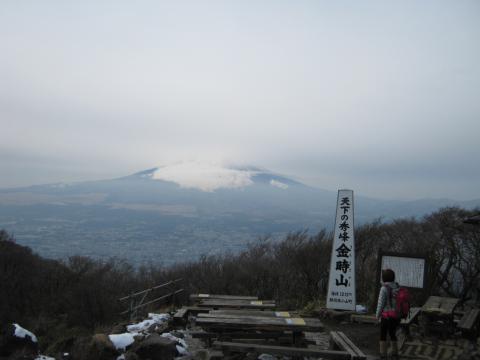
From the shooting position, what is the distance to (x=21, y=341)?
7.59m

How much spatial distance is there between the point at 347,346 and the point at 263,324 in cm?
133

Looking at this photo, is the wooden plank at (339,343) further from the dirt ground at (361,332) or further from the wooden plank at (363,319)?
the wooden plank at (363,319)

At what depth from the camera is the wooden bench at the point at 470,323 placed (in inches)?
291

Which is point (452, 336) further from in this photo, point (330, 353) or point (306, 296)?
point (306, 296)

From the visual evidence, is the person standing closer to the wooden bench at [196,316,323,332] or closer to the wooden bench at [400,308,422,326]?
the wooden bench at [196,316,323,332]

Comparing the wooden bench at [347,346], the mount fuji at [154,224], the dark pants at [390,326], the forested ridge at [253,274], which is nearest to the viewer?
the wooden bench at [347,346]

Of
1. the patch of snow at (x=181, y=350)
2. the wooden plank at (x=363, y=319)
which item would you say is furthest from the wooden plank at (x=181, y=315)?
the wooden plank at (x=363, y=319)

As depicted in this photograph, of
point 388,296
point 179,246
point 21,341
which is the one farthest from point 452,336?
point 179,246

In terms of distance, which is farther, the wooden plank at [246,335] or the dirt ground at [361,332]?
the dirt ground at [361,332]

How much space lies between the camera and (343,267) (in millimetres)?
10539

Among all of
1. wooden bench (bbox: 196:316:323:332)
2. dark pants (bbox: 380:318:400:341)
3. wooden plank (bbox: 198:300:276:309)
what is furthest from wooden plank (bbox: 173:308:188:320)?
dark pants (bbox: 380:318:400:341)

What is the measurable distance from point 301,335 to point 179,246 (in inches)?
2810

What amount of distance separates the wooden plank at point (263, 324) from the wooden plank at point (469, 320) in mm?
2736

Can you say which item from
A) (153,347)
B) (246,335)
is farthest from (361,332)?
(153,347)
